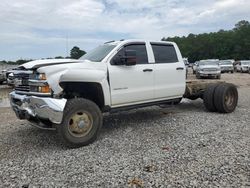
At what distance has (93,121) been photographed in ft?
19.2

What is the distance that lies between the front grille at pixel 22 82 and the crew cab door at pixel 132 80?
1620 millimetres

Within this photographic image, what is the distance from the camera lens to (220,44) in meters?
92.8

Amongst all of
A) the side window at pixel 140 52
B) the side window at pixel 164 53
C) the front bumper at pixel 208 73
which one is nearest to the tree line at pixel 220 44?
the front bumper at pixel 208 73

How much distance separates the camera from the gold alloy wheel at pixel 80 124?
5637mm

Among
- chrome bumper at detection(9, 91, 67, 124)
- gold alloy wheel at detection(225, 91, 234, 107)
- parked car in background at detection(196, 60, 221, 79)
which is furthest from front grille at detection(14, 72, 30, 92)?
parked car in background at detection(196, 60, 221, 79)

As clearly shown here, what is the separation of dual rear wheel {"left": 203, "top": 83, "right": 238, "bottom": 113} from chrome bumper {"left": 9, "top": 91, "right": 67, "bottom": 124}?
485 centimetres

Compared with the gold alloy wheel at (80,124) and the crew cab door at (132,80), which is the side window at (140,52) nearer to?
the crew cab door at (132,80)

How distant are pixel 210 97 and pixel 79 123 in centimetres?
457

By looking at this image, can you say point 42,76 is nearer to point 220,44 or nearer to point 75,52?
point 75,52

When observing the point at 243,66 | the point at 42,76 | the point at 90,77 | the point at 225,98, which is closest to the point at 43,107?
the point at 42,76

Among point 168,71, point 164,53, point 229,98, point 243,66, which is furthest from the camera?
point 243,66

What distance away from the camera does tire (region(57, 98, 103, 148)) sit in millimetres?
5480

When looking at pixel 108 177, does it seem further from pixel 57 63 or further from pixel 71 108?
pixel 57 63

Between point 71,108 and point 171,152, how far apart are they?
1.91m
